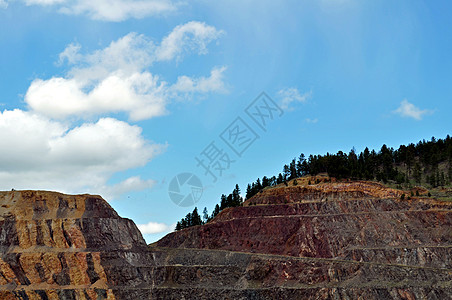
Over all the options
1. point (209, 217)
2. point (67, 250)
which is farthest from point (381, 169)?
point (67, 250)

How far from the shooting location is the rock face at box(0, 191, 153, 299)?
70812 mm

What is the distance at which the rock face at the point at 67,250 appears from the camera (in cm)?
7081

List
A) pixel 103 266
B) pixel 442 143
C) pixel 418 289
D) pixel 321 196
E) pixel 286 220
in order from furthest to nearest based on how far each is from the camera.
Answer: pixel 442 143 → pixel 321 196 → pixel 286 220 → pixel 103 266 → pixel 418 289

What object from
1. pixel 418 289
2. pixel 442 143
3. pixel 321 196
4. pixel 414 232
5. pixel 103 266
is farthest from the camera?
pixel 442 143

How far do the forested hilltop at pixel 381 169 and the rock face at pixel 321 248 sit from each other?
14.9 m

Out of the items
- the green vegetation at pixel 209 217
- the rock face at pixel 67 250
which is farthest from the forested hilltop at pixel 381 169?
the rock face at pixel 67 250

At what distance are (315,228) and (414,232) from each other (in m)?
16.5

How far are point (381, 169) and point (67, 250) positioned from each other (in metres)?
92.3

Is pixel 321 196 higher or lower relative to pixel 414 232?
higher

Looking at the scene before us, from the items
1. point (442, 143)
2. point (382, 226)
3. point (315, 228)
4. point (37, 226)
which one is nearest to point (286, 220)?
point (315, 228)

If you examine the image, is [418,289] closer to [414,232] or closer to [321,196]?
[414,232]

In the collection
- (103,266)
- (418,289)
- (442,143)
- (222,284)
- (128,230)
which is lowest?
(418,289)

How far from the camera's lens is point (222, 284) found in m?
75.0

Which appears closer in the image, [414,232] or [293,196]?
[414,232]
